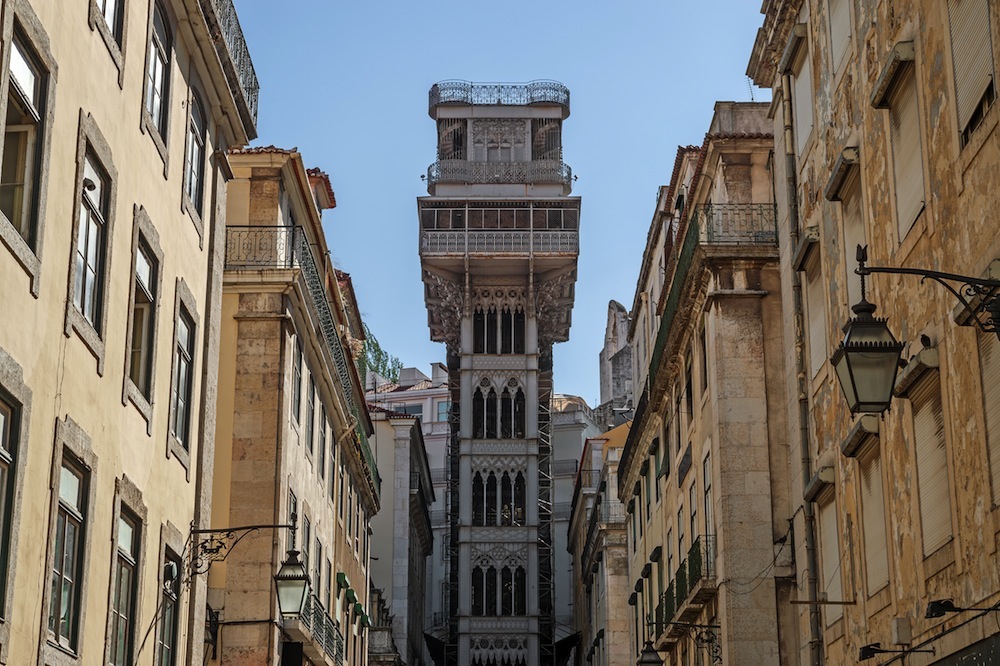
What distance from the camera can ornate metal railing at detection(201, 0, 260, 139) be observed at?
18.8 metres

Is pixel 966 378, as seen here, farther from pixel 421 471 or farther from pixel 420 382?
pixel 420 382

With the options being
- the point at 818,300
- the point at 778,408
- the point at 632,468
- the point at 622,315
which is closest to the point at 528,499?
the point at 622,315

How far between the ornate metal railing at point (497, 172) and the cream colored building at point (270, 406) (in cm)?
4388

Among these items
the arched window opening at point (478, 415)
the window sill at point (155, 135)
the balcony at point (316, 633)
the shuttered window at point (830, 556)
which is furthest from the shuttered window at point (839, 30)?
the arched window opening at point (478, 415)

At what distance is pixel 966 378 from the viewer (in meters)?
13.1

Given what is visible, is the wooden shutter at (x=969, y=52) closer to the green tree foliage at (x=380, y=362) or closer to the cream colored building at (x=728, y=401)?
the cream colored building at (x=728, y=401)

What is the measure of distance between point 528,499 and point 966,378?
60.0 metres

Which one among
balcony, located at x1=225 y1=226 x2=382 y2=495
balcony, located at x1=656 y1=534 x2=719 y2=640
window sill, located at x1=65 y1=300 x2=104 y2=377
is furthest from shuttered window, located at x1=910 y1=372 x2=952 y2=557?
balcony, located at x1=225 y1=226 x2=382 y2=495

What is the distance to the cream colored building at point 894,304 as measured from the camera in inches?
505

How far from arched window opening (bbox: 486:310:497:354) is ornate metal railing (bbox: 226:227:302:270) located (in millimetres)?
47315

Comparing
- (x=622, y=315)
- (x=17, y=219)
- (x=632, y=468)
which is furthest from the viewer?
(x=622, y=315)

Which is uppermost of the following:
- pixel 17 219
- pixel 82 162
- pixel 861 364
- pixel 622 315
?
pixel 622 315

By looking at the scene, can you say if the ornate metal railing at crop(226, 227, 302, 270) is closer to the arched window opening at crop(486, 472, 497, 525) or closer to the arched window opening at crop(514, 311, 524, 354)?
the arched window opening at crop(486, 472, 497, 525)

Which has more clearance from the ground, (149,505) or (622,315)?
(622,315)
